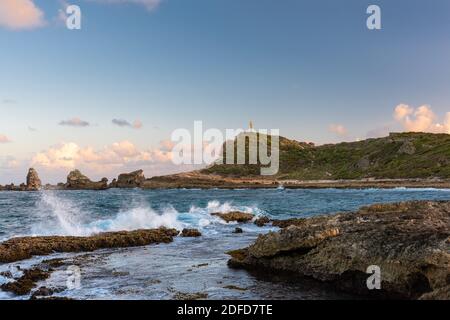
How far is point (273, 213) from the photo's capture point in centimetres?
5056

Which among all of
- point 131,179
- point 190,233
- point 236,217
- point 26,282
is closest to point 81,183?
point 131,179

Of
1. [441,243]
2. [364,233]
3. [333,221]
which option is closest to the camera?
[441,243]

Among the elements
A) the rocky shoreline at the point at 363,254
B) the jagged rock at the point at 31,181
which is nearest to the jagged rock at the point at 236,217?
the rocky shoreline at the point at 363,254

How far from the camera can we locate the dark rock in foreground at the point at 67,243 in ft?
72.6

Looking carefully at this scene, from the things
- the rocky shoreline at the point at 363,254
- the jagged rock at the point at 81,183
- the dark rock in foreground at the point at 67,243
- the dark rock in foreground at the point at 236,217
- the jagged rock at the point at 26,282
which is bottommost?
the jagged rock at the point at 81,183

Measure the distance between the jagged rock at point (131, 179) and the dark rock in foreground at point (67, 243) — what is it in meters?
157

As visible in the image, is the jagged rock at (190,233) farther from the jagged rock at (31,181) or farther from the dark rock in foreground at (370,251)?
the jagged rock at (31,181)

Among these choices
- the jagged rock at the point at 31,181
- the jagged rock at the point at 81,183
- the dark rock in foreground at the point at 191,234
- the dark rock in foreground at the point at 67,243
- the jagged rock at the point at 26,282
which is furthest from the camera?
the jagged rock at the point at 31,181

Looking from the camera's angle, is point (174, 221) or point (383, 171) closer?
point (174, 221)

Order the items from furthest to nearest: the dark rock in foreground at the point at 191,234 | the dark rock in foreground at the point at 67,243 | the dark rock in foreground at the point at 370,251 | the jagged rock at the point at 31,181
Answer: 1. the jagged rock at the point at 31,181
2. the dark rock in foreground at the point at 191,234
3. the dark rock in foreground at the point at 67,243
4. the dark rock in foreground at the point at 370,251

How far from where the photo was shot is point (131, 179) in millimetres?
185875
